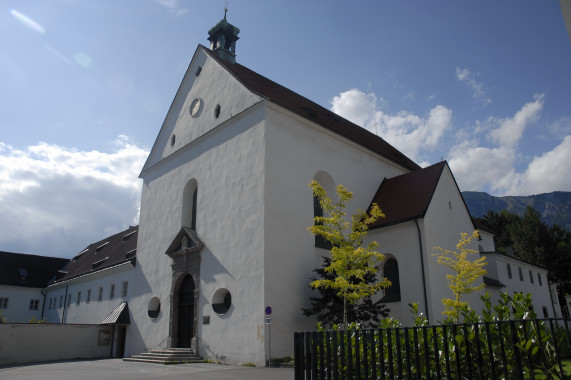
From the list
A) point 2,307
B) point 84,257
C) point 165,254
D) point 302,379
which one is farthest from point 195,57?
point 2,307

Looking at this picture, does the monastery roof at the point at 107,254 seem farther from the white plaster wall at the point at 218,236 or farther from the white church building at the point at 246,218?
the white church building at the point at 246,218

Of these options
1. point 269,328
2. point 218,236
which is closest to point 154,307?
point 218,236

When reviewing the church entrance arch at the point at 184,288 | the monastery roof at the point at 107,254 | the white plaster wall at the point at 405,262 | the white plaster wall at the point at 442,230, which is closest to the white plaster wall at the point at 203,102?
the church entrance arch at the point at 184,288

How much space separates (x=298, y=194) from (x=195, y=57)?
11967 mm

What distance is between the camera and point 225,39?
2761 cm

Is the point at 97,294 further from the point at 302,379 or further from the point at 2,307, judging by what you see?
A: the point at 302,379

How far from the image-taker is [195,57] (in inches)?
999

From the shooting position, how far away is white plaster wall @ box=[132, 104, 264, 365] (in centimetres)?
1700

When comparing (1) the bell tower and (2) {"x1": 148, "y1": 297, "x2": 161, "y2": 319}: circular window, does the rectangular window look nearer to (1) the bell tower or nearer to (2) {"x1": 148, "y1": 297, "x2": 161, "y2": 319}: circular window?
(2) {"x1": 148, "y1": 297, "x2": 161, "y2": 319}: circular window

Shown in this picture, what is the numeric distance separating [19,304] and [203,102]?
3244cm

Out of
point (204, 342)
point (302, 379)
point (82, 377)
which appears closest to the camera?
point (302, 379)

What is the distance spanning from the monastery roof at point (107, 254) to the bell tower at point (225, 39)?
1425cm

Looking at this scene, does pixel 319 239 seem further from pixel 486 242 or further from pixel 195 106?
pixel 486 242

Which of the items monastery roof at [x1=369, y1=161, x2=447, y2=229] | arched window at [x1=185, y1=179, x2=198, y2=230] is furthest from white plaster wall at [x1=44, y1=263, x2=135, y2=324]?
monastery roof at [x1=369, y1=161, x2=447, y2=229]
